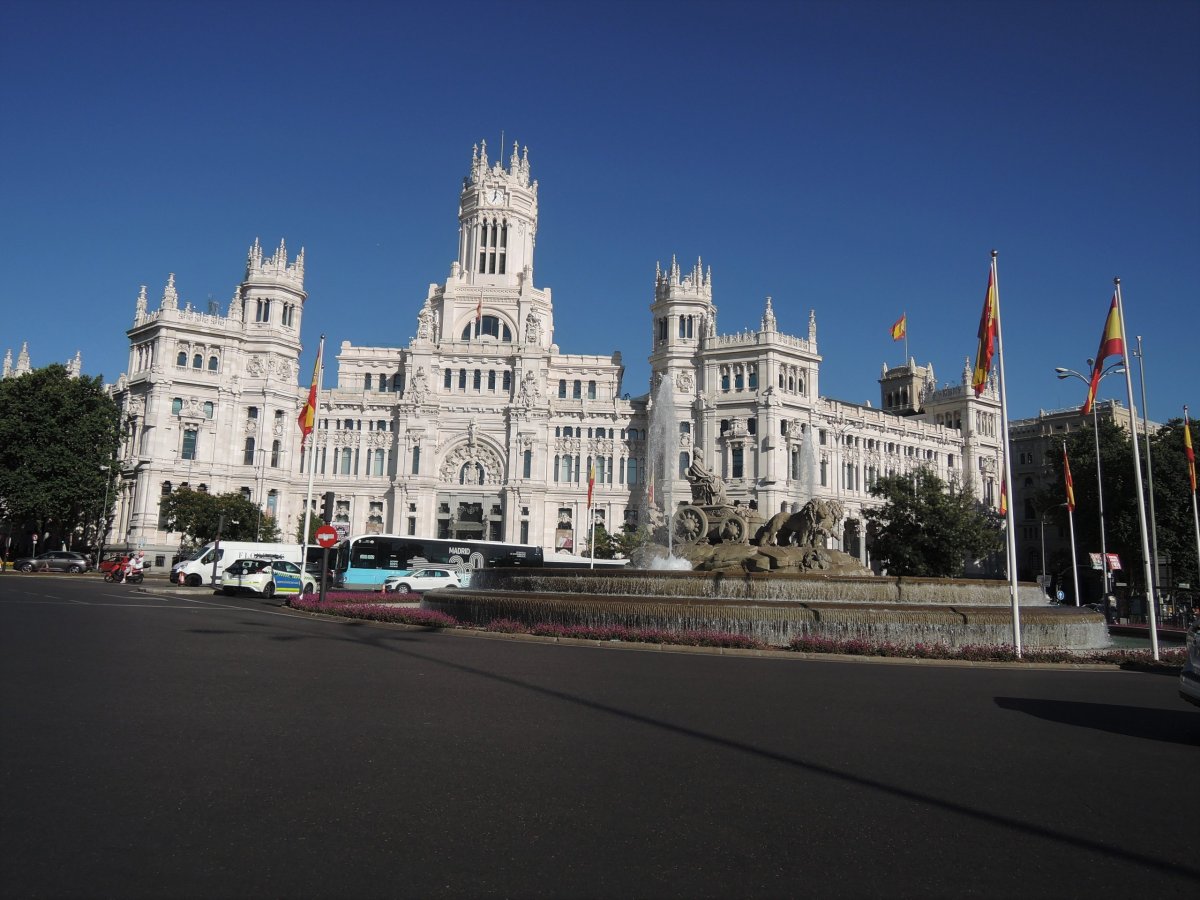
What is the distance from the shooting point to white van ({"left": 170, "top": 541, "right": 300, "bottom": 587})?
159 ft

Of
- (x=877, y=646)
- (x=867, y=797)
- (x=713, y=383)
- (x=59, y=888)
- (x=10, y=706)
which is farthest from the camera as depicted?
(x=713, y=383)

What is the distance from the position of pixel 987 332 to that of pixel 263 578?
33.4 metres

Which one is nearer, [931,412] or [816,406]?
[816,406]

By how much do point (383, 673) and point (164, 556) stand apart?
70708 mm

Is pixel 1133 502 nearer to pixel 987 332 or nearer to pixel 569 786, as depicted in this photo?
pixel 987 332

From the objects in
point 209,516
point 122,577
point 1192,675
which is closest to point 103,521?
point 209,516

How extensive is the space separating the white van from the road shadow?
41.7 m

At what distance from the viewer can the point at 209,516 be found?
227ft

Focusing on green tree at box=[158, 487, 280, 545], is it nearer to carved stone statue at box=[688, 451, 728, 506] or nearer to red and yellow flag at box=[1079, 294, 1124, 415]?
carved stone statue at box=[688, 451, 728, 506]

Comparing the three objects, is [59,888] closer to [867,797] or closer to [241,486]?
[867,797]

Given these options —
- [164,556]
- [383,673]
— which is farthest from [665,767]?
[164,556]

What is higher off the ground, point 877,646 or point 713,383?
point 713,383

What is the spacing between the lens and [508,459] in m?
85.2

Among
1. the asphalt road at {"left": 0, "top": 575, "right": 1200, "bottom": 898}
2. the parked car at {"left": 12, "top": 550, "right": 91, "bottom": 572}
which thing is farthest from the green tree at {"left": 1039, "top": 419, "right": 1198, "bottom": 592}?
the parked car at {"left": 12, "top": 550, "right": 91, "bottom": 572}
